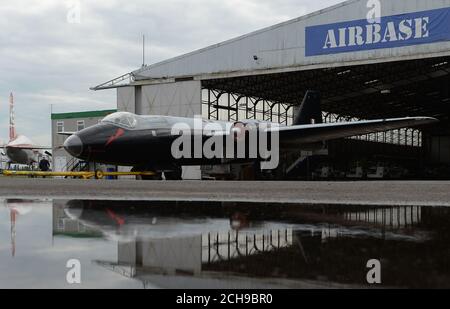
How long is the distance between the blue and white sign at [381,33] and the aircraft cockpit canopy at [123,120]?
14.0 metres

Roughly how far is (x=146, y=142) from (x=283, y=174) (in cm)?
1473

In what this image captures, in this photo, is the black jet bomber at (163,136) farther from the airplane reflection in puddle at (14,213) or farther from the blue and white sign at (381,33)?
the airplane reflection in puddle at (14,213)

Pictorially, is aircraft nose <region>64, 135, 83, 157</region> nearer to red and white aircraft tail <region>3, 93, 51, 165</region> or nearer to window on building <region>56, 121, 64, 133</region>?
red and white aircraft tail <region>3, 93, 51, 165</region>

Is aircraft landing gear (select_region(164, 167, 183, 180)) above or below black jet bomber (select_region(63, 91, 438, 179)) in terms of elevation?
below

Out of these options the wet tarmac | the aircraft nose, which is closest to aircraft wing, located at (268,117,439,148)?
the wet tarmac

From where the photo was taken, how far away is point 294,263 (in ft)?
12.1

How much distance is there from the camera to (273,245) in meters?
4.48

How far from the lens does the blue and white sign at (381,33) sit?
2661 centimetres

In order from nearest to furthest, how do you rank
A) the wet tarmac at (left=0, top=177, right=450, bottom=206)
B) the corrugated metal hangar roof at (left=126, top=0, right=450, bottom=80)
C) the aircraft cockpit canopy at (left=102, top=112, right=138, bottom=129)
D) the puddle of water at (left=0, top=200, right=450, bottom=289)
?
the puddle of water at (left=0, top=200, right=450, bottom=289)
the wet tarmac at (left=0, top=177, right=450, bottom=206)
the aircraft cockpit canopy at (left=102, top=112, right=138, bottom=129)
the corrugated metal hangar roof at (left=126, top=0, right=450, bottom=80)

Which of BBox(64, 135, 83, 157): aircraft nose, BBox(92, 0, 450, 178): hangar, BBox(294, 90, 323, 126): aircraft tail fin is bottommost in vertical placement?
BBox(64, 135, 83, 157): aircraft nose

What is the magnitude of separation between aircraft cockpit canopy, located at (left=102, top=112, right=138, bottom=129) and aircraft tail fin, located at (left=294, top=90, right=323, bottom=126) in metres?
13.6

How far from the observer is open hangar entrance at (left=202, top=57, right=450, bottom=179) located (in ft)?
123

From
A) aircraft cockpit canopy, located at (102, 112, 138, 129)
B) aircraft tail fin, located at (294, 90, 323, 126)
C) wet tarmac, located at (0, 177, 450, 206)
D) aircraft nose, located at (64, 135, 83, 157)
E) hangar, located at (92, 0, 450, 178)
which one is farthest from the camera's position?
aircraft tail fin, located at (294, 90, 323, 126)
